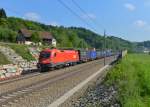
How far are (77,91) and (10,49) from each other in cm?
2550

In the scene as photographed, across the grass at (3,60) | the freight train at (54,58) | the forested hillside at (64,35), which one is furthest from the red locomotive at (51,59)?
the forested hillside at (64,35)

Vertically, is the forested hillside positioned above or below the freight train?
above

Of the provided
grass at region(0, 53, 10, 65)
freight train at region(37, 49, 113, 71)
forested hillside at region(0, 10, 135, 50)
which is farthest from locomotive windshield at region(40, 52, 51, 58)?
forested hillside at region(0, 10, 135, 50)

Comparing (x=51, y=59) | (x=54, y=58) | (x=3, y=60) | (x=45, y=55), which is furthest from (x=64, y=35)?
(x=3, y=60)

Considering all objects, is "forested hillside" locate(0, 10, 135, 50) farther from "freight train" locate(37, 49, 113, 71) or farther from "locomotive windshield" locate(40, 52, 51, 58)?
"locomotive windshield" locate(40, 52, 51, 58)

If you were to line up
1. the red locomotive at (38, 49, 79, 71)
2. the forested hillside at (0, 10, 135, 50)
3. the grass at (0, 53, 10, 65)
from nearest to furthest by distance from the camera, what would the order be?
the grass at (0, 53, 10, 65) → the red locomotive at (38, 49, 79, 71) → the forested hillside at (0, 10, 135, 50)

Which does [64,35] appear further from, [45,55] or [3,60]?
[3,60]

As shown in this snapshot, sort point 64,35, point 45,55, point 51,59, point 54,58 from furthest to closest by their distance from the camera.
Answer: point 64,35 → point 54,58 → point 45,55 → point 51,59

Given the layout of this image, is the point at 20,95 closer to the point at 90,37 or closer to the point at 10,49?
the point at 10,49

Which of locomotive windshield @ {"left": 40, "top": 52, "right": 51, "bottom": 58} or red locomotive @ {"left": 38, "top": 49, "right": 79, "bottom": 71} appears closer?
red locomotive @ {"left": 38, "top": 49, "right": 79, "bottom": 71}

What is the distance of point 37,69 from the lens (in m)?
45.8

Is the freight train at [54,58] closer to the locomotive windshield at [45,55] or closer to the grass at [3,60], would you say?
the locomotive windshield at [45,55]

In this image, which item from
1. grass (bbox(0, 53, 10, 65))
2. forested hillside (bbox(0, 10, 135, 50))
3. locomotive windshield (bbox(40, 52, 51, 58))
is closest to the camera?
grass (bbox(0, 53, 10, 65))

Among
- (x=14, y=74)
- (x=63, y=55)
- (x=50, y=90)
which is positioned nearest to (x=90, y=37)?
(x=63, y=55)
